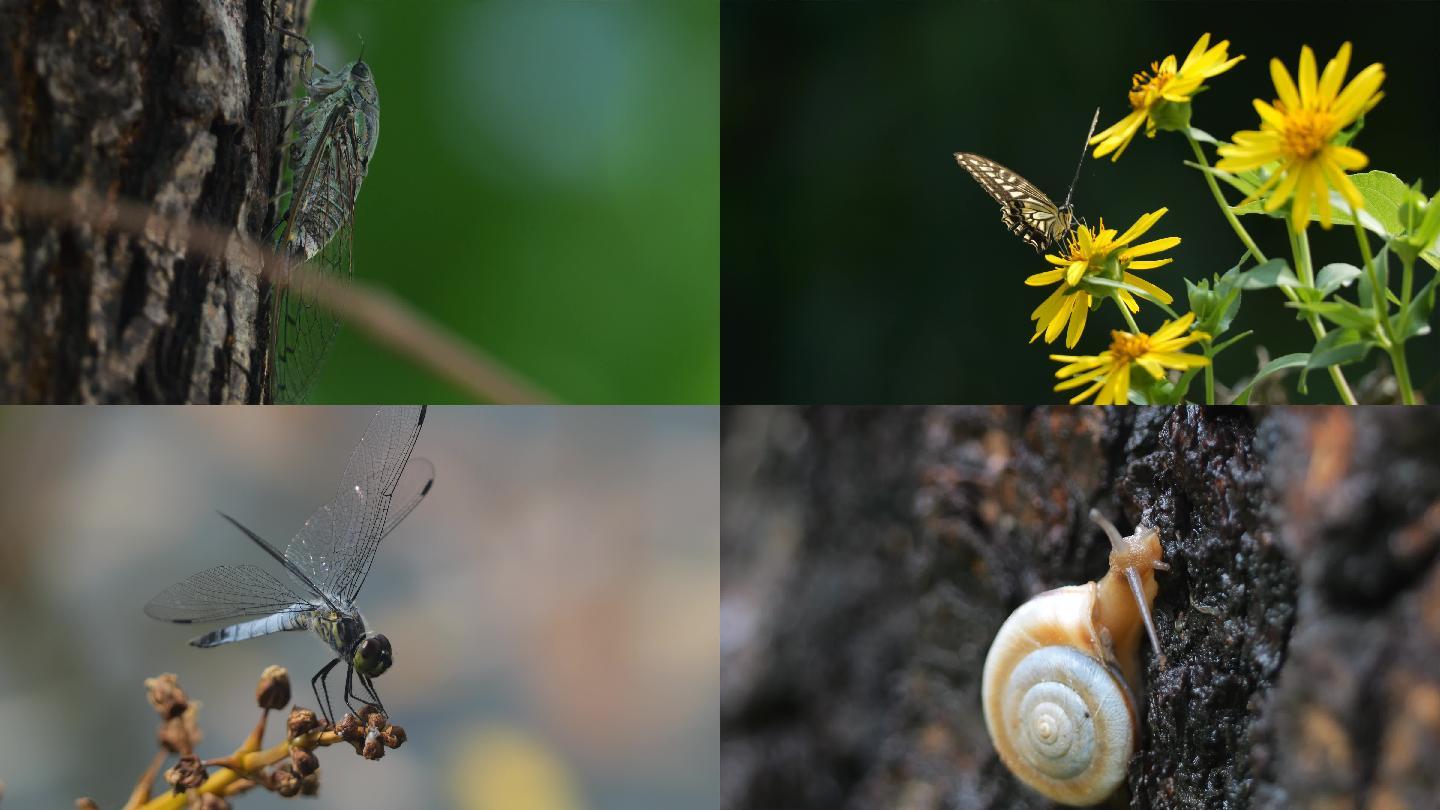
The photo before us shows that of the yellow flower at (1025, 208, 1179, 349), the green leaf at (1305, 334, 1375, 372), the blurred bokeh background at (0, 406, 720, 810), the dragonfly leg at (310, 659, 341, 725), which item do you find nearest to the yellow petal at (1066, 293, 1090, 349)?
the yellow flower at (1025, 208, 1179, 349)

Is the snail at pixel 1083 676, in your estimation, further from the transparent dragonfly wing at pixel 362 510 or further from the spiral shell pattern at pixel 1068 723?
the transparent dragonfly wing at pixel 362 510

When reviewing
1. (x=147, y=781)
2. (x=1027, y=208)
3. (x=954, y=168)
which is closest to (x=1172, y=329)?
(x=1027, y=208)

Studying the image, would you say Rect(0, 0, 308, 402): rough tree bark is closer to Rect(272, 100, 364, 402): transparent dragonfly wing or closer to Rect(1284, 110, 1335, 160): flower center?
Rect(272, 100, 364, 402): transparent dragonfly wing

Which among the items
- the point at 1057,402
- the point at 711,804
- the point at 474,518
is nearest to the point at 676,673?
the point at 711,804

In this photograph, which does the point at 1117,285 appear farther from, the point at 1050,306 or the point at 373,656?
the point at 373,656

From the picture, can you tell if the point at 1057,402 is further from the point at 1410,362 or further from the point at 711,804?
the point at 711,804

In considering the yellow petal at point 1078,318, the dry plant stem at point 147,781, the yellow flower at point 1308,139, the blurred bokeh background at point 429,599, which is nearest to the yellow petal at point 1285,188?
the yellow flower at point 1308,139
